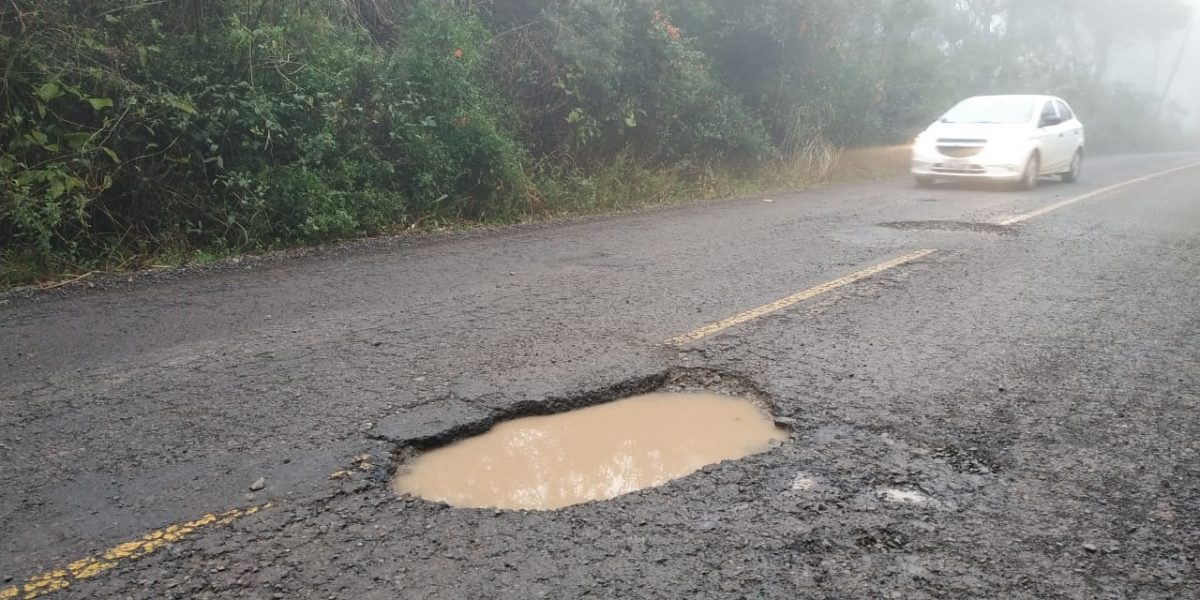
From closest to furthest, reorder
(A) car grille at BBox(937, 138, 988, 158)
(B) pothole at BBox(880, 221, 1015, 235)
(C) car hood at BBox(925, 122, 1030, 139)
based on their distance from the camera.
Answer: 1. (B) pothole at BBox(880, 221, 1015, 235)
2. (A) car grille at BBox(937, 138, 988, 158)
3. (C) car hood at BBox(925, 122, 1030, 139)

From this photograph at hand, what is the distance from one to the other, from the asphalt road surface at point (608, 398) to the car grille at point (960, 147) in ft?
21.2

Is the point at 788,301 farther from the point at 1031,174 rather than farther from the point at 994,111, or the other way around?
the point at 994,111

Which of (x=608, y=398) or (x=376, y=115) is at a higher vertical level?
(x=376, y=115)

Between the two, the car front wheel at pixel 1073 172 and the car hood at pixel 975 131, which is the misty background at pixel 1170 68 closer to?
the car front wheel at pixel 1073 172

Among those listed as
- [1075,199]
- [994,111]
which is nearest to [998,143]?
[994,111]

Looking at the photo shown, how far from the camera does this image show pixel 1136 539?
2.72m

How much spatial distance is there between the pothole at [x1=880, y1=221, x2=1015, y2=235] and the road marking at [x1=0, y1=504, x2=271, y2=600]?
7.78 meters

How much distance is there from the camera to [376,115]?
9375 millimetres

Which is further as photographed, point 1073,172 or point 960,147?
point 1073,172

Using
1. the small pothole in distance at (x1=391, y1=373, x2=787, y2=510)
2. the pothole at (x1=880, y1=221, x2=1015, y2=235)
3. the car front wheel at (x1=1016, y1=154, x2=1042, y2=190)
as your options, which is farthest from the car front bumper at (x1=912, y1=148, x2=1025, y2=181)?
the small pothole in distance at (x1=391, y1=373, x2=787, y2=510)

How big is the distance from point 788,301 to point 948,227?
4.23m

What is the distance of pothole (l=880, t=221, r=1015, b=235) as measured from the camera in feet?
29.4

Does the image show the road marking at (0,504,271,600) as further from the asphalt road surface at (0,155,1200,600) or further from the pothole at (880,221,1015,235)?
the pothole at (880,221,1015,235)

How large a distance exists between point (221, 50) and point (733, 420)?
22.7 ft
